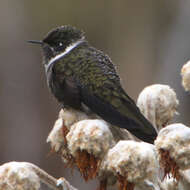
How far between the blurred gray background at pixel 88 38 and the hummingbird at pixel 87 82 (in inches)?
209

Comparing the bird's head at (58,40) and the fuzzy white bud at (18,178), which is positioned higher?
the bird's head at (58,40)

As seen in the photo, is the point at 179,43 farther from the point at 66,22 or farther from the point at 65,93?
the point at 65,93

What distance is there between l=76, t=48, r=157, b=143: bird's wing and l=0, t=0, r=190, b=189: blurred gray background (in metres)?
5.81

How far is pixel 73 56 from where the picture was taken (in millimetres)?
4652

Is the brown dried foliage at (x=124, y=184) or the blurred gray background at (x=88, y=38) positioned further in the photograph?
the blurred gray background at (x=88, y=38)

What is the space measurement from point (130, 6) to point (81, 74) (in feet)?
33.3

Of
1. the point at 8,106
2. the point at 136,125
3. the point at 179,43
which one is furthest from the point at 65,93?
the point at 8,106

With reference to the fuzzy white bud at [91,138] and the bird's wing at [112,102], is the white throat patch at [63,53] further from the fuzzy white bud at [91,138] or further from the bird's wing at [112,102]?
the fuzzy white bud at [91,138]

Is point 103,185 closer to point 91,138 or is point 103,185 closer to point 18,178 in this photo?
point 91,138

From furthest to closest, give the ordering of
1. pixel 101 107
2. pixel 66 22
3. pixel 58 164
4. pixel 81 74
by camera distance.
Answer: pixel 66 22 < pixel 58 164 < pixel 81 74 < pixel 101 107

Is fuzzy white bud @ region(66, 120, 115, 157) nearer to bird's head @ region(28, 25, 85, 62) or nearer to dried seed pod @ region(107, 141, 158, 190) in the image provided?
dried seed pod @ region(107, 141, 158, 190)

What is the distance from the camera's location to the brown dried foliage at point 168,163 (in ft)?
8.88

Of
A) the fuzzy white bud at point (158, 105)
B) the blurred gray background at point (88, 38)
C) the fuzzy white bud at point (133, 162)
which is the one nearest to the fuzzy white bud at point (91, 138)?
the fuzzy white bud at point (133, 162)

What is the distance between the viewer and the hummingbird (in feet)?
12.4
